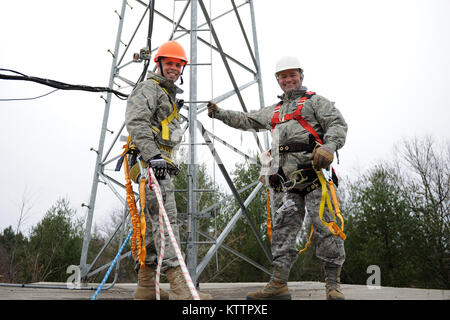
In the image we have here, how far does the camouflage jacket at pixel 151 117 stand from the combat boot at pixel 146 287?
1.16 meters

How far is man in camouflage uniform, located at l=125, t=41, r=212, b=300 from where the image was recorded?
3.24m

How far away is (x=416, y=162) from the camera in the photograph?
2620cm

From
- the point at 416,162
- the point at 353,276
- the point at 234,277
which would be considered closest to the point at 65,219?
the point at 234,277

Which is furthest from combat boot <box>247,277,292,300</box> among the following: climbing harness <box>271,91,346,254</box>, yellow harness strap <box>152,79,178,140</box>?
yellow harness strap <box>152,79,178,140</box>

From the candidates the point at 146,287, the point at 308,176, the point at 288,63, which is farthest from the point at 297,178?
the point at 146,287

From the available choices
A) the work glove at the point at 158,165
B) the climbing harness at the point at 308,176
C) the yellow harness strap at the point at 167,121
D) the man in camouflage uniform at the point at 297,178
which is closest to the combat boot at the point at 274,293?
the man in camouflage uniform at the point at 297,178

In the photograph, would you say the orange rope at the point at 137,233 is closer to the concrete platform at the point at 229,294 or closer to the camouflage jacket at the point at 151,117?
the camouflage jacket at the point at 151,117

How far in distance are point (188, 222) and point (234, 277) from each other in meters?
19.8

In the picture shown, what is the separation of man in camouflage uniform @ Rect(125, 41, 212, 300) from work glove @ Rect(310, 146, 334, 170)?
141 cm

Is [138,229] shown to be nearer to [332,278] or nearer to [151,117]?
[151,117]

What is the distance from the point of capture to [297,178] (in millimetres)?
3793

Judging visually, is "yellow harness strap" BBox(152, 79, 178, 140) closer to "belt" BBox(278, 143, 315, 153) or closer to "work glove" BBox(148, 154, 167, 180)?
"work glove" BBox(148, 154, 167, 180)
